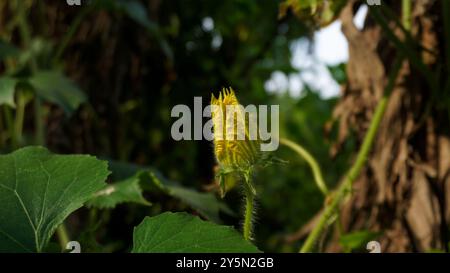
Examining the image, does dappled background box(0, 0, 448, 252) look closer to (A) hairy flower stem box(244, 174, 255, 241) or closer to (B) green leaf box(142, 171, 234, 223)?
(B) green leaf box(142, 171, 234, 223)

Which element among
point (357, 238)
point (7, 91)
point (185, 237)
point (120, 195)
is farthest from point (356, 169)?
point (7, 91)

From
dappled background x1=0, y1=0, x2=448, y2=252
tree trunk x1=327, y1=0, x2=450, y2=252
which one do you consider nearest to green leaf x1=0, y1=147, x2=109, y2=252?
tree trunk x1=327, y1=0, x2=450, y2=252

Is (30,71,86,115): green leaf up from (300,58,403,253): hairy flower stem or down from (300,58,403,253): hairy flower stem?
up

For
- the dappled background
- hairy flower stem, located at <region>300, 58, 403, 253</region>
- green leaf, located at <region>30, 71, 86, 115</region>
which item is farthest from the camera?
the dappled background

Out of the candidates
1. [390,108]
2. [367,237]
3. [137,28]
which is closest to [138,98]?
[137,28]

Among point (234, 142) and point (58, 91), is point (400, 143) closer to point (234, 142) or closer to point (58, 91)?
point (234, 142)

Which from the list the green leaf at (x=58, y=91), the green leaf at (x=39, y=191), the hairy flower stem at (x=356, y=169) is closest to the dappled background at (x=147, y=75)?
the green leaf at (x=58, y=91)

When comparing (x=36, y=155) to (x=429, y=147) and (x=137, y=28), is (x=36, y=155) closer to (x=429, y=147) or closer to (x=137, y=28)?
(x=429, y=147)
